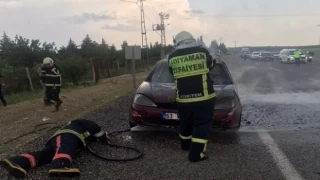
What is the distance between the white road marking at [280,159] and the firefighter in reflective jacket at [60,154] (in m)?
2.44

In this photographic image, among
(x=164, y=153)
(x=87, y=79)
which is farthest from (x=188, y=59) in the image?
(x=87, y=79)

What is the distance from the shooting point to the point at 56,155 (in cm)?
430

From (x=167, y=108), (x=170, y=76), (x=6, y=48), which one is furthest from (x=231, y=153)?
(x=6, y=48)

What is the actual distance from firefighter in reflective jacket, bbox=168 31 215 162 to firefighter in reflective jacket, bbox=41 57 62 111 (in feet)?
18.6

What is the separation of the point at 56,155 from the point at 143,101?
198cm

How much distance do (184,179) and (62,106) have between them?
7324mm

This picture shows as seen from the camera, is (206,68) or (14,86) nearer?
(206,68)

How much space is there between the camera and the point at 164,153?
202 inches

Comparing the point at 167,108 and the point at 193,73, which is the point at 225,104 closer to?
the point at 167,108

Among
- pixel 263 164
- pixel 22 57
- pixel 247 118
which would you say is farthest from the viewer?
pixel 22 57

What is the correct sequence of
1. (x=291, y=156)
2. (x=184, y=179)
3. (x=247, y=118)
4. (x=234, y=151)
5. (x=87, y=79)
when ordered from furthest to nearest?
(x=87, y=79), (x=247, y=118), (x=234, y=151), (x=291, y=156), (x=184, y=179)

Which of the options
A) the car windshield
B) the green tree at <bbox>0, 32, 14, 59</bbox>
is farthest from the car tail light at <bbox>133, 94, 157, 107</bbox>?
the green tree at <bbox>0, 32, 14, 59</bbox>

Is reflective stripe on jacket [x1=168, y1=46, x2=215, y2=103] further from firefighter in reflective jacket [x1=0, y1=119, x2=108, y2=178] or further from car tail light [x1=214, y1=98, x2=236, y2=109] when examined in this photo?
firefighter in reflective jacket [x1=0, y1=119, x2=108, y2=178]

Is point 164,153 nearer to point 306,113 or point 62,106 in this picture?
point 306,113
